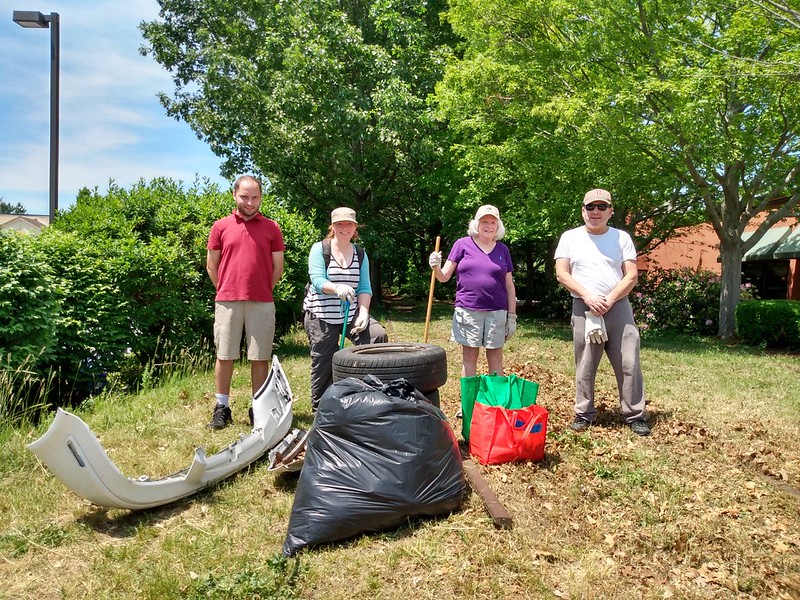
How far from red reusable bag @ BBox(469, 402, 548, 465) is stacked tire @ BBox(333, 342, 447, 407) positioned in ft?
1.37

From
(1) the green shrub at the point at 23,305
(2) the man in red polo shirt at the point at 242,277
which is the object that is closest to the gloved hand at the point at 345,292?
(2) the man in red polo shirt at the point at 242,277

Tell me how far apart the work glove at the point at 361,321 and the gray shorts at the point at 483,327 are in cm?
91

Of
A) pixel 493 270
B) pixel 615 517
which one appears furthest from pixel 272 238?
pixel 615 517

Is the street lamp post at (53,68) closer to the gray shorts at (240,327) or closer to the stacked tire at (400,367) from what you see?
the gray shorts at (240,327)

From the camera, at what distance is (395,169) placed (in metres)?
18.5

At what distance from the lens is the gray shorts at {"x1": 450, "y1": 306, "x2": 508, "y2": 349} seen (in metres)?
5.12

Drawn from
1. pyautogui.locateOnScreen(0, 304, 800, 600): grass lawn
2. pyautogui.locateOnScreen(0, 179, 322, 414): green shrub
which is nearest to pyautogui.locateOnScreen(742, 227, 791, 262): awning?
pyautogui.locateOnScreen(0, 304, 800, 600): grass lawn

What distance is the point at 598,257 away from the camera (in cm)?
506

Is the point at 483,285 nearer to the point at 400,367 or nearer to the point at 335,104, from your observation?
the point at 400,367

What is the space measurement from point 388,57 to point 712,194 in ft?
29.4

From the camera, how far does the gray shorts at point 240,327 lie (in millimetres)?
4855

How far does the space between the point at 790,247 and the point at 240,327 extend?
18.9 m

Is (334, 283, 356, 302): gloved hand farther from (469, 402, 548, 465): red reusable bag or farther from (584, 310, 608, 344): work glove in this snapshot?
(584, 310, 608, 344): work glove

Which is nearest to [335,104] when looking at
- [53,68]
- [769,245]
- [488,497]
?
[53,68]
